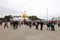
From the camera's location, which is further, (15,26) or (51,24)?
(15,26)

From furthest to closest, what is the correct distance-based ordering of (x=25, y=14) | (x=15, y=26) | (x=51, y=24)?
(x=25, y=14) → (x=15, y=26) → (x=51, y=24)

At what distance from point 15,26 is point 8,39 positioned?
616 inches

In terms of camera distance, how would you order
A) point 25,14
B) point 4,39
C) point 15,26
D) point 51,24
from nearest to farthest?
point 4,39 → point 51,24 → point 15,26 → point 25,14

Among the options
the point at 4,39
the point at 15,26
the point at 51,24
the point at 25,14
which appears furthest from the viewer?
the point at 25,14

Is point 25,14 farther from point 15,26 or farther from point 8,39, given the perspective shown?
point 8,39

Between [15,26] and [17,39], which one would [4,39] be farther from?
[15,26]

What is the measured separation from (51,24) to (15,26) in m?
5.55

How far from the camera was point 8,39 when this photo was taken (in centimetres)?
1627

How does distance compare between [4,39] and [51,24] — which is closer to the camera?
[4,39]

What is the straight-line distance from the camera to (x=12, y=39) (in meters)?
16.2

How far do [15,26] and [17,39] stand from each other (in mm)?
15663

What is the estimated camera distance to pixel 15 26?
105 feet

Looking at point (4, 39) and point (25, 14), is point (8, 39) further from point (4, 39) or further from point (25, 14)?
point (25, 14)

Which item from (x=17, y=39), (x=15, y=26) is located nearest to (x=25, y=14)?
(x=15, y=26)
